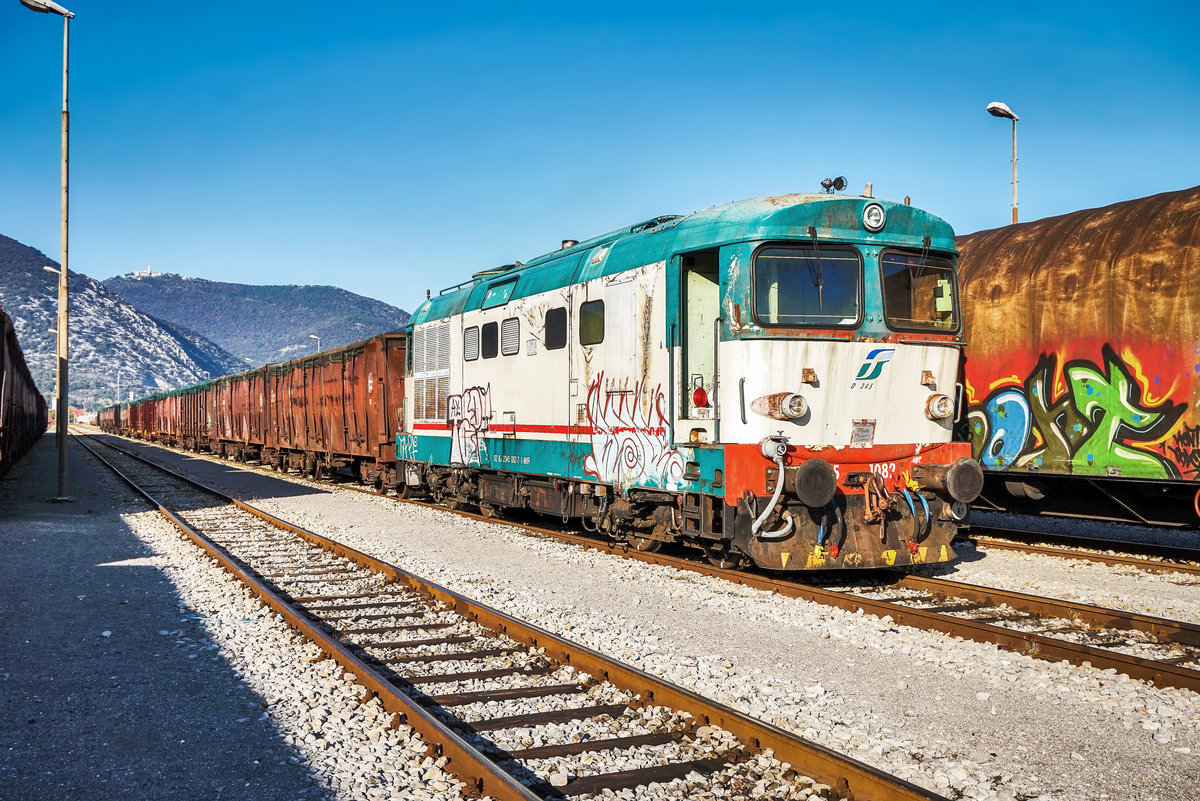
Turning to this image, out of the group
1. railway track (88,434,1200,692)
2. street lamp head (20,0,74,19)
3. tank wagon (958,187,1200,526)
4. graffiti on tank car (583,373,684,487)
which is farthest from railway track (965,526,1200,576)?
street lamp head (20,0,74,19)

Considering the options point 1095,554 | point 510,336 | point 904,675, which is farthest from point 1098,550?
point 510,336

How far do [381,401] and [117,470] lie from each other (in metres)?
13.7

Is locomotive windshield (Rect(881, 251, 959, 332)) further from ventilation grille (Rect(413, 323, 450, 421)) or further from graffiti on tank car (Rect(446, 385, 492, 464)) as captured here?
ventilation grille (Rect(413, 323, 450, 421))

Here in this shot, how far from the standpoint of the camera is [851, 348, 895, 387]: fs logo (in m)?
8.76

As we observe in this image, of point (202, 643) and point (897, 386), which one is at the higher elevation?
point (897, 386)

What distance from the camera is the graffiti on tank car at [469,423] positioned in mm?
13820

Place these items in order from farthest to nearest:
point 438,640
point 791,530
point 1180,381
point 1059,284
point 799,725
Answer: point 1059,284 < point 1180,381 < point 791,530 < point 438,640 < point 799,725

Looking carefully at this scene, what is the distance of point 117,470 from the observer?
2848 centimetres

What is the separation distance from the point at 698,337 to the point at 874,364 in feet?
5.63

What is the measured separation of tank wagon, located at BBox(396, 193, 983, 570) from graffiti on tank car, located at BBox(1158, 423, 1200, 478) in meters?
2.63

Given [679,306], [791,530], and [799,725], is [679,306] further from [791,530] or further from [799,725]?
[799,725]

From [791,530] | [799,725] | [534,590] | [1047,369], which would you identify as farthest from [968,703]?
[1047,369]

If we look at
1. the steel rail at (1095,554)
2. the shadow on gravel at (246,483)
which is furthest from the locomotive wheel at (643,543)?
the shadow on gravel at (246,483)

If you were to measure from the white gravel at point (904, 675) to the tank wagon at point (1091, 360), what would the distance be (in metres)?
1.46
